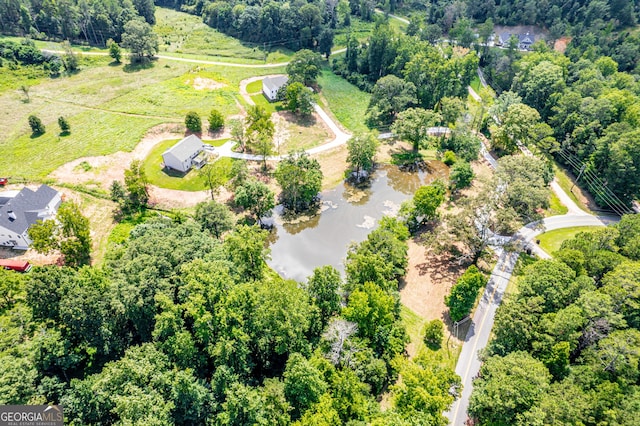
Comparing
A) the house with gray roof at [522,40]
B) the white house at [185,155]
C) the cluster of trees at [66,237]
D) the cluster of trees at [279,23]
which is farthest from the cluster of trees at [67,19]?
the house with gray roof at [522,40]

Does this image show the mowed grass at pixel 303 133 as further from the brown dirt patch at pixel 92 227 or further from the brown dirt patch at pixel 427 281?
the brown dirt patch at pixel 92 227

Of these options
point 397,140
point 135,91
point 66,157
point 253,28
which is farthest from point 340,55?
point 66,157

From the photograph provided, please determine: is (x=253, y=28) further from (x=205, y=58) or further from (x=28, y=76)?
(x=28, y=76)

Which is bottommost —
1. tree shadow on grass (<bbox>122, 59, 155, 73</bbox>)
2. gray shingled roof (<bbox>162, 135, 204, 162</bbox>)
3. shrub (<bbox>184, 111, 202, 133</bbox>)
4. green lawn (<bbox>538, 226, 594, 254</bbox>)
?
green lawn (<bbox>538, 226, 594, 254</bbox>)

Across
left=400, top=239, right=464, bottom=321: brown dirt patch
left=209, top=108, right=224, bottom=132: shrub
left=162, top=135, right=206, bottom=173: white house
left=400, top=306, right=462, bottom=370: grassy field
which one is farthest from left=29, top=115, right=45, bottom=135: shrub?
left=400, top=306, right=462, bottom=370: grassy field

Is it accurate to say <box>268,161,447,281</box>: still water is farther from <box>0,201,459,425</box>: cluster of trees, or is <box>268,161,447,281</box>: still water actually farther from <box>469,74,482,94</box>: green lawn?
<box>469,74,482,94</box>: green lawn

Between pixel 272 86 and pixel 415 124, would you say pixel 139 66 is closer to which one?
pixel 272 86

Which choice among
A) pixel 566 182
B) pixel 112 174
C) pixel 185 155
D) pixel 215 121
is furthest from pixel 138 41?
pixel 566 182
